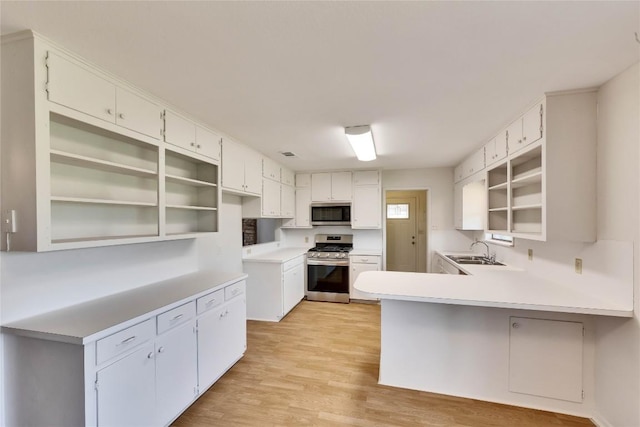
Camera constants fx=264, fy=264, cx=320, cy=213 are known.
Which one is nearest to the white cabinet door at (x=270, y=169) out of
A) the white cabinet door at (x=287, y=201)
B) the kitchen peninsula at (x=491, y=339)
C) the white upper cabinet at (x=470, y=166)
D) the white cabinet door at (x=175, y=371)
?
the white cabinet door at (x=287, y=201)

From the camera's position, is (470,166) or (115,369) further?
(470,166)

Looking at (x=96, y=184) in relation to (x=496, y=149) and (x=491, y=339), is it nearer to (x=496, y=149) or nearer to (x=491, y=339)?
(x=491, y=339)

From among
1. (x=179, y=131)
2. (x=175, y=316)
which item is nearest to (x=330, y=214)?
(x=179, y=131)

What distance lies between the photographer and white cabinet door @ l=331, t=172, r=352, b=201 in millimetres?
4895

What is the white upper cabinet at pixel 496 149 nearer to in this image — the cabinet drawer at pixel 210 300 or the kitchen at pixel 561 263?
the kitchen at pixel 561 263

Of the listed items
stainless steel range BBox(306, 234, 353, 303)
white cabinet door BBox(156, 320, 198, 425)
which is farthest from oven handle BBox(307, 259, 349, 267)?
white cabinet door BBox(156, 320, 198, 425)

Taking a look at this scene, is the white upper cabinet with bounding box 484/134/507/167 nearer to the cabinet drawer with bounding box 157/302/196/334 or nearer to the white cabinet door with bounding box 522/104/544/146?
the white cabinet door with bounding box 522/104/544/146

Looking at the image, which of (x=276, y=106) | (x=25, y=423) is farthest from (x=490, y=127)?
(x=25, y=423)

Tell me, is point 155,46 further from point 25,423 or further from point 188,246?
point 25,423

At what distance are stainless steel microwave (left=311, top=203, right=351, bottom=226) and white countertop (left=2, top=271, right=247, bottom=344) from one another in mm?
2828

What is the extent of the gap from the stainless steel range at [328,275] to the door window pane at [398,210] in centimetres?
233

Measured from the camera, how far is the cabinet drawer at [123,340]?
4.64ft

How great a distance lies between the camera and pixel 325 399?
218 cm

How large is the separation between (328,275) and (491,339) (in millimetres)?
2760
